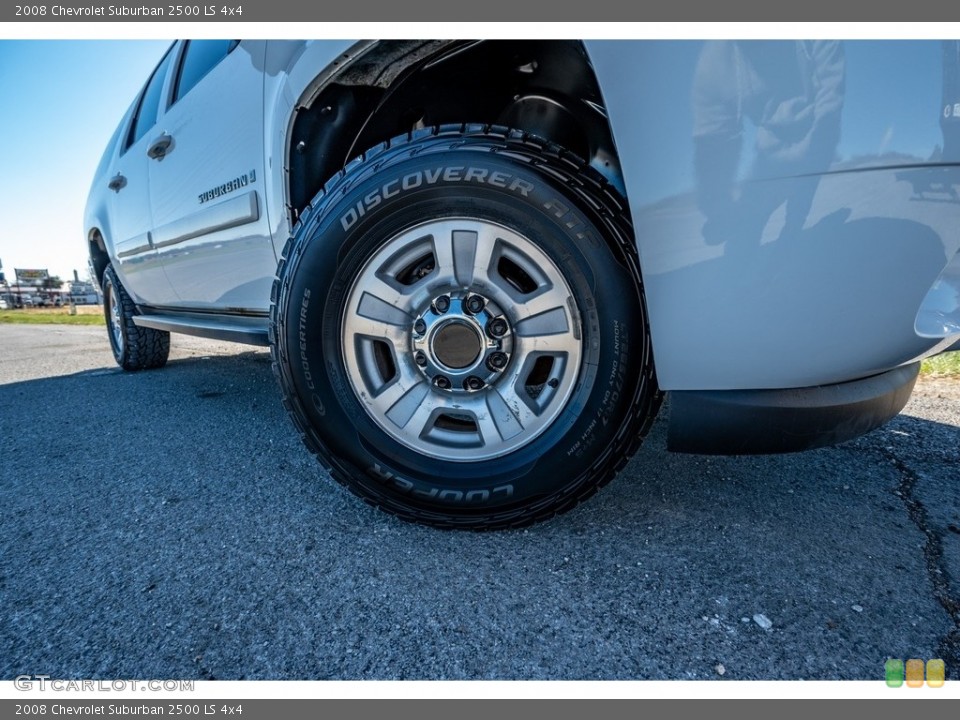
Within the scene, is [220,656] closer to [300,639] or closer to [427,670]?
[300,639]

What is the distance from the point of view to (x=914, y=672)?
0.84m

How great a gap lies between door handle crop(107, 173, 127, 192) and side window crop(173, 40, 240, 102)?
822mm

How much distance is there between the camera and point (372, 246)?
4.16 ft

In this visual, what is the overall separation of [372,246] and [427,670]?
912mm

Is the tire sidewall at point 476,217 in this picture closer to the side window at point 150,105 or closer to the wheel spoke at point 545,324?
the wheel spoke at point 545,324

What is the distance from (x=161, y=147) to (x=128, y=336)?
1.74m

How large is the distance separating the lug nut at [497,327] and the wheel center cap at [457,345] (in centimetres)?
3

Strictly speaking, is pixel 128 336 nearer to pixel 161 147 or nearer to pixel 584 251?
pixel 161 147

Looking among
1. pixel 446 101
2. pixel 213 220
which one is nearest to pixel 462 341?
pixel 446 101

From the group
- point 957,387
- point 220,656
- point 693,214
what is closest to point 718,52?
point 693,214

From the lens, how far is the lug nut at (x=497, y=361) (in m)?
1.25

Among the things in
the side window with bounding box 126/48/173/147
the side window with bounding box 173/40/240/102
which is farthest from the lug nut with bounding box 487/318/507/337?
the side window with bounding box 126/48/173/147

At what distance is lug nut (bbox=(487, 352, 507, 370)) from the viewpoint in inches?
49.3

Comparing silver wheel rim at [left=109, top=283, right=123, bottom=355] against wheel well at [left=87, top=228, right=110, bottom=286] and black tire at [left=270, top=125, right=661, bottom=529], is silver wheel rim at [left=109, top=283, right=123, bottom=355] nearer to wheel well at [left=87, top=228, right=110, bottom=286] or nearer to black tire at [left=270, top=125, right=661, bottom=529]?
wheel well at [left=87, top=228, right=110, bottom=286]
